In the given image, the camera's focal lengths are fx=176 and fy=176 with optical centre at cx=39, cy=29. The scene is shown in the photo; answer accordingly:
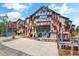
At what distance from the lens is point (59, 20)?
5.97 feet

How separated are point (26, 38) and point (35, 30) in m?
0.13

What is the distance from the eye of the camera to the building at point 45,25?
1796 mm

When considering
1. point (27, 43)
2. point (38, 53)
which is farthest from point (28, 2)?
point (38, 53)

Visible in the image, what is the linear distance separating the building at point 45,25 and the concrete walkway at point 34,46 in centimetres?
8

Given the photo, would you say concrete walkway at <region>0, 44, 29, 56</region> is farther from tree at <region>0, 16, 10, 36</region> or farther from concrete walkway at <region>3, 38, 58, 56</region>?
tree at <region>0, 16, 10, 36</region>

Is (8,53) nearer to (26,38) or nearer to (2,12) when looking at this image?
(26,38)

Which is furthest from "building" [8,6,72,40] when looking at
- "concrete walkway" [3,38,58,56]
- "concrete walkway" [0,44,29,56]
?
"concrete walkway" [0,44,29,56]

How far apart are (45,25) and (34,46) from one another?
0.81 feet

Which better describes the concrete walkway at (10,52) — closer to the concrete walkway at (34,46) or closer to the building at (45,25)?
the concrete walkway at (34,46)

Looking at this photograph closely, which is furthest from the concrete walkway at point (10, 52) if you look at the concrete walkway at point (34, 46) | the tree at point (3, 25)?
the tree at point (3, 25)

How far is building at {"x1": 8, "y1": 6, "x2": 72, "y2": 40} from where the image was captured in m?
1.80

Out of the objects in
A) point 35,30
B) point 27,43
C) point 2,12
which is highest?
point 2,12

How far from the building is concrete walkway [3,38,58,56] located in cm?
8

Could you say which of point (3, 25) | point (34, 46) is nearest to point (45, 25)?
point (34, 46)
